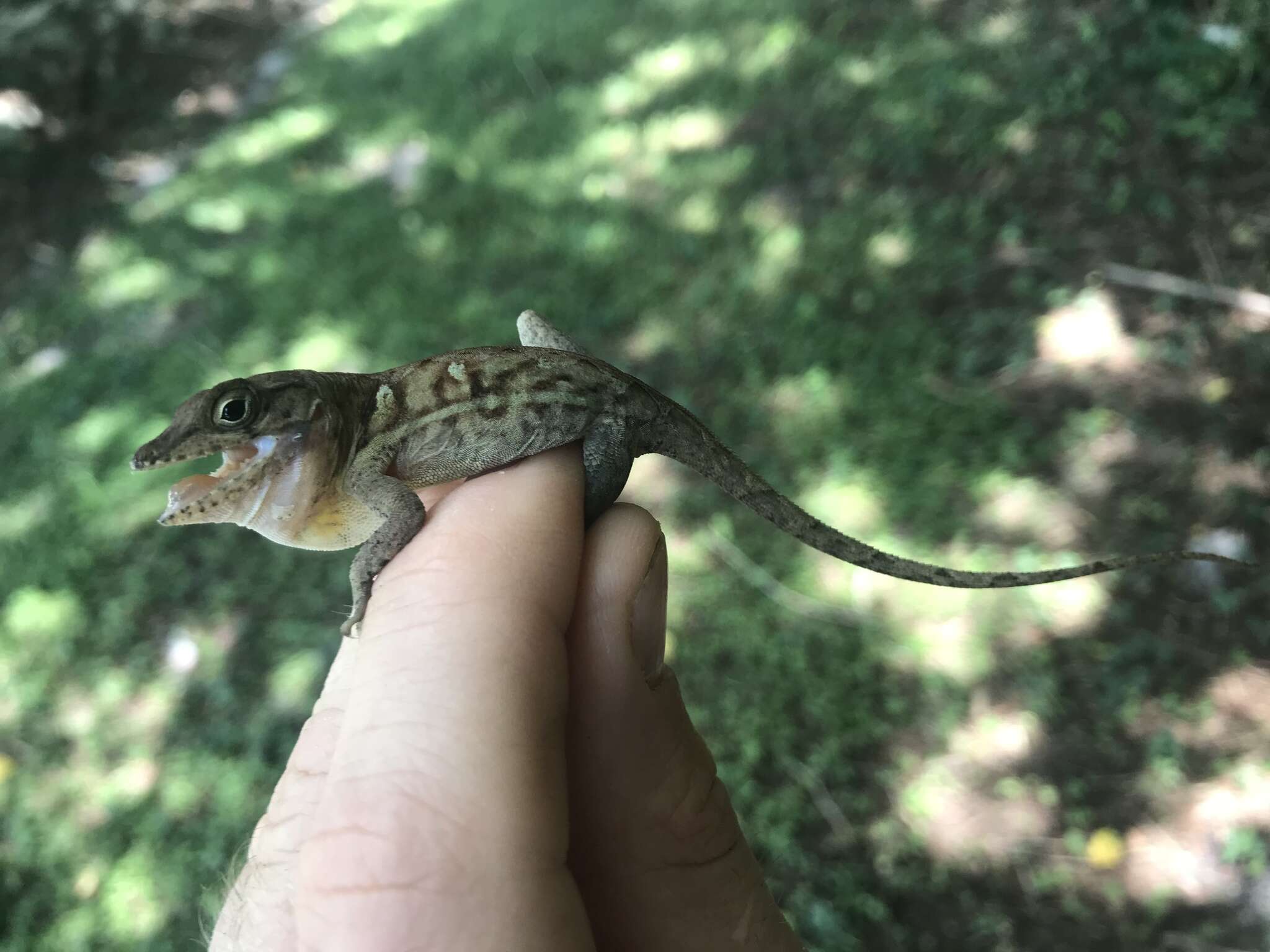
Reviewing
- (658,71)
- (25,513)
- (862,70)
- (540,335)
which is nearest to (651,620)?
(540,335)

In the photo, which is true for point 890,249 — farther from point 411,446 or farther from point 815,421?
point 411,446

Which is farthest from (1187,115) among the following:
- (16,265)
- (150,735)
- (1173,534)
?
(16,265)

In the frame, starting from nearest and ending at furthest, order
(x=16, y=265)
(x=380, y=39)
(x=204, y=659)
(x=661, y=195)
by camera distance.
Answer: (x=204, y=659), (x=661, y=195), (x=16, y=265), (x=380, y=39)

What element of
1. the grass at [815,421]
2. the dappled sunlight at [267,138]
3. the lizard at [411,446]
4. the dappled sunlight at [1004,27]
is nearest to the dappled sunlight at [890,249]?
the grass at [815,421]

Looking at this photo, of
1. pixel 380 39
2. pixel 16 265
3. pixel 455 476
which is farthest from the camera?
pixel 380 39

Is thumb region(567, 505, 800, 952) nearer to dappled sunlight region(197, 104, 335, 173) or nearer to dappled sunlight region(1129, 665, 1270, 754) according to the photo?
dappled sunlight region(1129, 665, 1270, 754)

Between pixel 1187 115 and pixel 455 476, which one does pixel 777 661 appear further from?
pixel 1187 115

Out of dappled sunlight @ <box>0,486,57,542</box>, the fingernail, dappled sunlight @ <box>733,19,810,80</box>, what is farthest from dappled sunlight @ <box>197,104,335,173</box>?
the fingernail
